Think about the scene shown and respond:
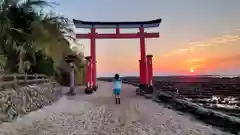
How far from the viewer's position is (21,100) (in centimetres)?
910

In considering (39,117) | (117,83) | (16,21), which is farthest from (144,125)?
(16,21)

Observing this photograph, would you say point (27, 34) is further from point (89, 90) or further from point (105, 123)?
point (105, 123)

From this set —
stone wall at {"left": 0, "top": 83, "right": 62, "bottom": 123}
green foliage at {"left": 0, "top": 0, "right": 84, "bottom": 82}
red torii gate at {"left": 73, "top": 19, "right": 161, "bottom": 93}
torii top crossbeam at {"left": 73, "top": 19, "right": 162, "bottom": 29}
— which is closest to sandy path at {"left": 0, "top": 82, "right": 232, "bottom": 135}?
stone wall at {"left": 0, "top": 83, "right": 62, "bottom": 123}

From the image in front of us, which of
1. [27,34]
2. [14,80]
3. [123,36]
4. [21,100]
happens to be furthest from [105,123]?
[123,36]

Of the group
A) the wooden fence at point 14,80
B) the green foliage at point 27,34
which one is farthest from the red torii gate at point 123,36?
the wooden fence at point 14,80

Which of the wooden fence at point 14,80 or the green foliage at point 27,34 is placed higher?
the green foliage at point 27,34

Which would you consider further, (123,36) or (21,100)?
(123,36)

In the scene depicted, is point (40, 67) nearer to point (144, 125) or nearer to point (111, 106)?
point (111, 106)

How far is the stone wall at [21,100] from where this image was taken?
7785 millimetres

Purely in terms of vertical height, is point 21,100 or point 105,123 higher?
point 21,100

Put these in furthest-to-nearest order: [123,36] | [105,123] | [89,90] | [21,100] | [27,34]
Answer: [123,36] → [89,90] → [27,34] → [21,100] → [105,123]

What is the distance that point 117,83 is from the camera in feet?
43.5

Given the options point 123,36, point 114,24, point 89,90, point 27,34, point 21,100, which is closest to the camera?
point 21,100

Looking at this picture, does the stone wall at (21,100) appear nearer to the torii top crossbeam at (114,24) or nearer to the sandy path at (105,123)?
the sandy path at (105,123)
